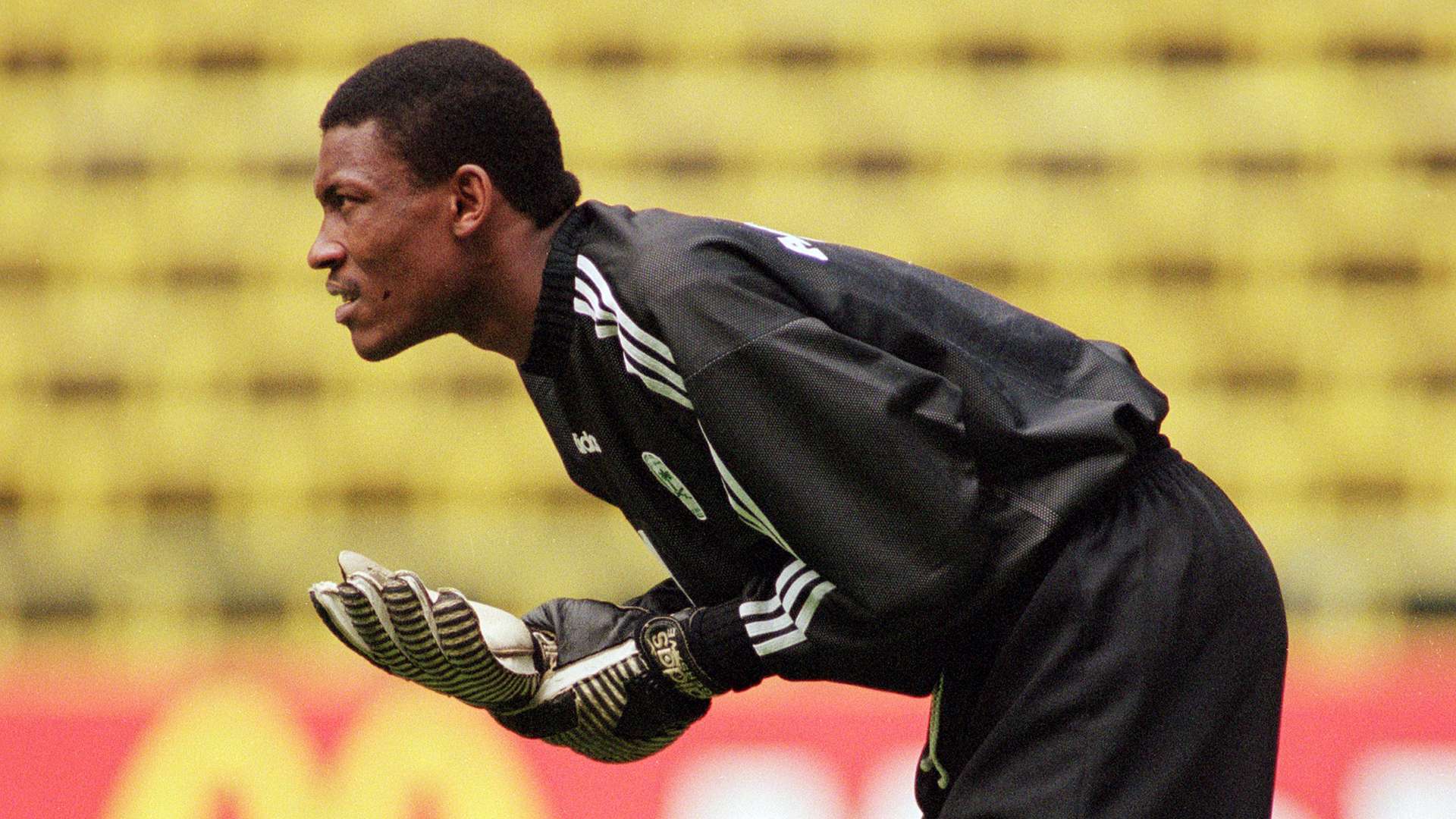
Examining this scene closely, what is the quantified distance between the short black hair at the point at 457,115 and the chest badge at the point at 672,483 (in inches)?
14.8

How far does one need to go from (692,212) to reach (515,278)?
12.5 ft

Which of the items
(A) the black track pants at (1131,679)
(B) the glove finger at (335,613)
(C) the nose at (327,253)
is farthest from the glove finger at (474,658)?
(A) the black track pants at (1131,679)

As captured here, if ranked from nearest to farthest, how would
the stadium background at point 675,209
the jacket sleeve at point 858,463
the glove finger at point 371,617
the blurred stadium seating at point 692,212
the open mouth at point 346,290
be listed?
the jacket sleeve at point 858,463, the glove finger at point 371,617, the open mouth at point 346,290, the stadium background at point 675,209, the blurred stadium seating at point 692,212

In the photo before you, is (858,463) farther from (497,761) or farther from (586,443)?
(497,761)

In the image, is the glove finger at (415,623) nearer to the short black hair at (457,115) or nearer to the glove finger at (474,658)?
the glove finger at (474,658)

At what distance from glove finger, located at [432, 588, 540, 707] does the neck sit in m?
0.37

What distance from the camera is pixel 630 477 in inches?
109

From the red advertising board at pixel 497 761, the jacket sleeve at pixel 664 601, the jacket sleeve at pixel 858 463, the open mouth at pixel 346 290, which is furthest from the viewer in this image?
the red advertising board at pixel 497 761

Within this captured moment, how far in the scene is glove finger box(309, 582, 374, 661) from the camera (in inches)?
104

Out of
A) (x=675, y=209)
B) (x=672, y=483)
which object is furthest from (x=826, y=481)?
(x=675, y=209)

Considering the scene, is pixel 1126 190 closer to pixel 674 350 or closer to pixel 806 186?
pixel 806 186

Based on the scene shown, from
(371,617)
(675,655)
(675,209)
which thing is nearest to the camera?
(371,617)

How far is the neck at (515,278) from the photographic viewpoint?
269 cm

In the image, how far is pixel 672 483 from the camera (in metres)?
2.69
